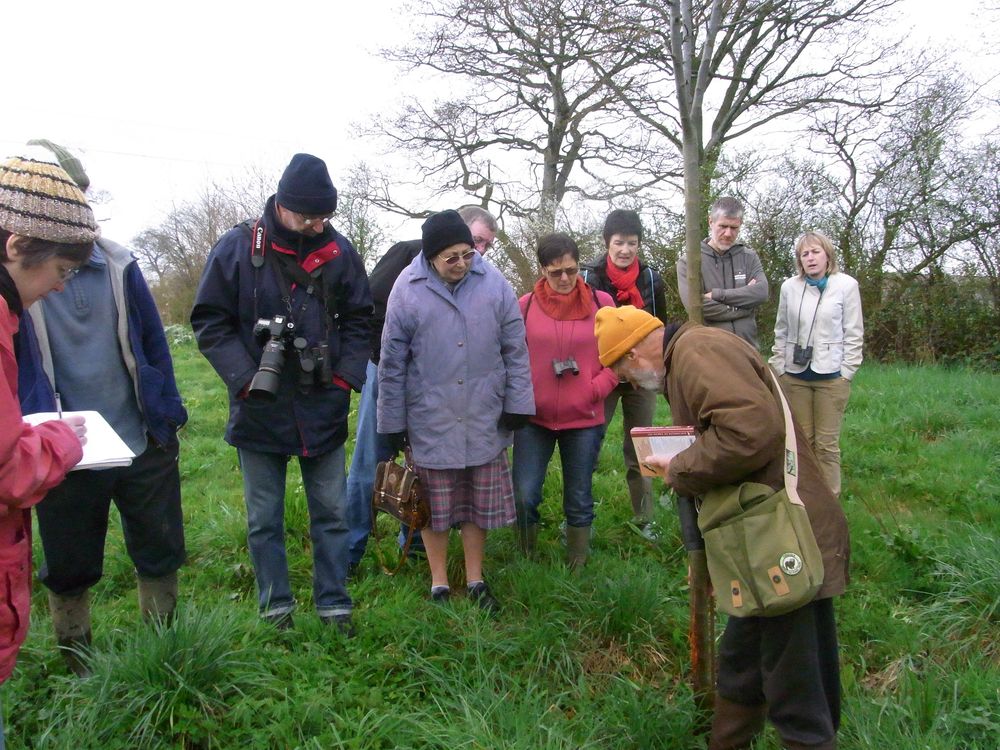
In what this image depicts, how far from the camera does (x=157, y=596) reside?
309 cm

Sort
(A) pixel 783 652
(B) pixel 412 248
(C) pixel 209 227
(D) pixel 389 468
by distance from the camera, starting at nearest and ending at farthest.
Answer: (A) pixel 783 652
(D) pixel 389 468
(B) pixel 412 248
(C) pixel 209 227

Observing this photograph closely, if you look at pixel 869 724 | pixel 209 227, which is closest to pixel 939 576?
pixel 869 724

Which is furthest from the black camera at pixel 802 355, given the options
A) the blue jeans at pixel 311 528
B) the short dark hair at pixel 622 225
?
the blue jeans at pixel 311 528

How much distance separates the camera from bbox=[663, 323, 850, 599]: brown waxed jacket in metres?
2.16

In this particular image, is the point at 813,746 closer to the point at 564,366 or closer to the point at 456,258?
the point at 564,366

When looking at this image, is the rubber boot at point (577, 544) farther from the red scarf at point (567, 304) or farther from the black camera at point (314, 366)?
the black camera at point (314, 366)

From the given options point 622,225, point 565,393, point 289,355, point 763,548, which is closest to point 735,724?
point 763,548

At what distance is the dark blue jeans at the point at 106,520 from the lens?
272 centimetres

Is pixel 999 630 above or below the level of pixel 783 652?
below

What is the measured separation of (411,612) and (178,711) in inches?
44.8

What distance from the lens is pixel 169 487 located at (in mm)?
2984

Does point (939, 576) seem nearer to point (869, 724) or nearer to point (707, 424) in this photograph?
point (869, 724)

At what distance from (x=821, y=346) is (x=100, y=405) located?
4288 mm

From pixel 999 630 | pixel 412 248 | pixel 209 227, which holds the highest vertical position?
pixel 209 227
